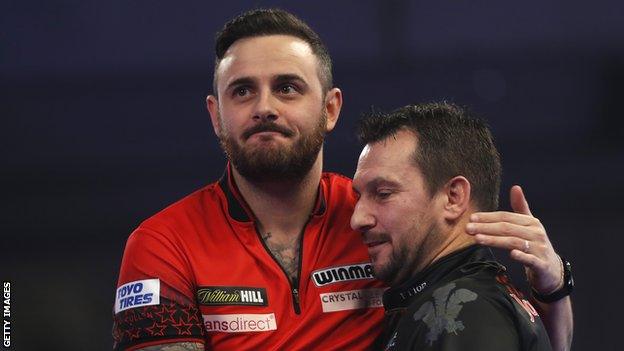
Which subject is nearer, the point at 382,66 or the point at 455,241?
the point at 455,241

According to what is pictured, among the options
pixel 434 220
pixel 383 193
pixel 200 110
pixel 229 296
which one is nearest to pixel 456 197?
pixel 434 220

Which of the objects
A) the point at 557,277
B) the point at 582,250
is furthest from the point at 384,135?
Result: the point at 582,250

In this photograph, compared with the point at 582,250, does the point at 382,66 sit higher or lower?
higher

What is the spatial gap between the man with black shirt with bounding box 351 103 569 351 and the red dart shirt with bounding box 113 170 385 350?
16cm

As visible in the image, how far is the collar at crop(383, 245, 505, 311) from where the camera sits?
232cm

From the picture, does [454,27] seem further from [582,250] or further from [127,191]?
[127,191]

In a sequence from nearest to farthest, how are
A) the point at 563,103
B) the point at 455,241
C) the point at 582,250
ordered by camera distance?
the point at 455,241, the point at 582,250, the point at 563,103

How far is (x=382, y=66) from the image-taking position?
20.4 ft

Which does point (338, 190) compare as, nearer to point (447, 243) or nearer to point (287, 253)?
point (287, 253)

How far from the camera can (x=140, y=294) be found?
8.20 ft

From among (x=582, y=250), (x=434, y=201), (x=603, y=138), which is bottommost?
(x=434, y=201)

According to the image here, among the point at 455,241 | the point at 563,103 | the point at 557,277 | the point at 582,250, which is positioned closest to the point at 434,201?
the point at 455,241

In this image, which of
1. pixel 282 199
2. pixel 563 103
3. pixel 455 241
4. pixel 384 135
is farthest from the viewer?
pixel 563 103

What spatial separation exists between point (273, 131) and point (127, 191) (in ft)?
11.1
